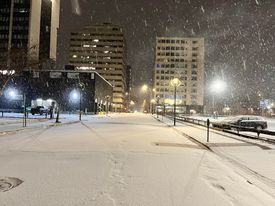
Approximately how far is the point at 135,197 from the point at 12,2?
150 meters

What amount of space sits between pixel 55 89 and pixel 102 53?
99.9 m

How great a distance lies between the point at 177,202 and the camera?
5.59 meters

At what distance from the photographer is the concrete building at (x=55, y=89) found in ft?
292

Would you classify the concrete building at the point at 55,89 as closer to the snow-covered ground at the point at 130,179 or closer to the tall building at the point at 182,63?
the snow-covered ground at the point at 130,179

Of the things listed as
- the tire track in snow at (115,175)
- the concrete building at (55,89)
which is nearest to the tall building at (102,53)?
the concrete building at (55,89)

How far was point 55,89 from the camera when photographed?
89750mm

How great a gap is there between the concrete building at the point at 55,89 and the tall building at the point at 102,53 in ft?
309

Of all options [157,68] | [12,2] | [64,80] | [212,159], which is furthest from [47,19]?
[212,159]

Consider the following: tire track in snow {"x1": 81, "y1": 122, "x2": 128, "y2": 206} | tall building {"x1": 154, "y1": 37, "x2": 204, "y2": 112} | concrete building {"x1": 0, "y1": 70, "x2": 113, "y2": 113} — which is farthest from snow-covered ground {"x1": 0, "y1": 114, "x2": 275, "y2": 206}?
tall building {"x1": 154, "y1": 37, "x2": 204, "y2": 112}

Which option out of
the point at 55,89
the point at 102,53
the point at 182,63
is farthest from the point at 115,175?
the point at 102,53

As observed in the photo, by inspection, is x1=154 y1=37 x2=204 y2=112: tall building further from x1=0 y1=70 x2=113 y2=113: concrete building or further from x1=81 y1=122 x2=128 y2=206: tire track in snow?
x1=81 y1=122 x2=128 y2=206: tire track in snow

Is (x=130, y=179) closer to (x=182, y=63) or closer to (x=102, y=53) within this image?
(x=182, y=63)

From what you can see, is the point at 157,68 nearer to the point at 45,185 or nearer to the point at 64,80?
the point at 64,80

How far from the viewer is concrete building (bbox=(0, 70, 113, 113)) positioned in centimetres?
8900
